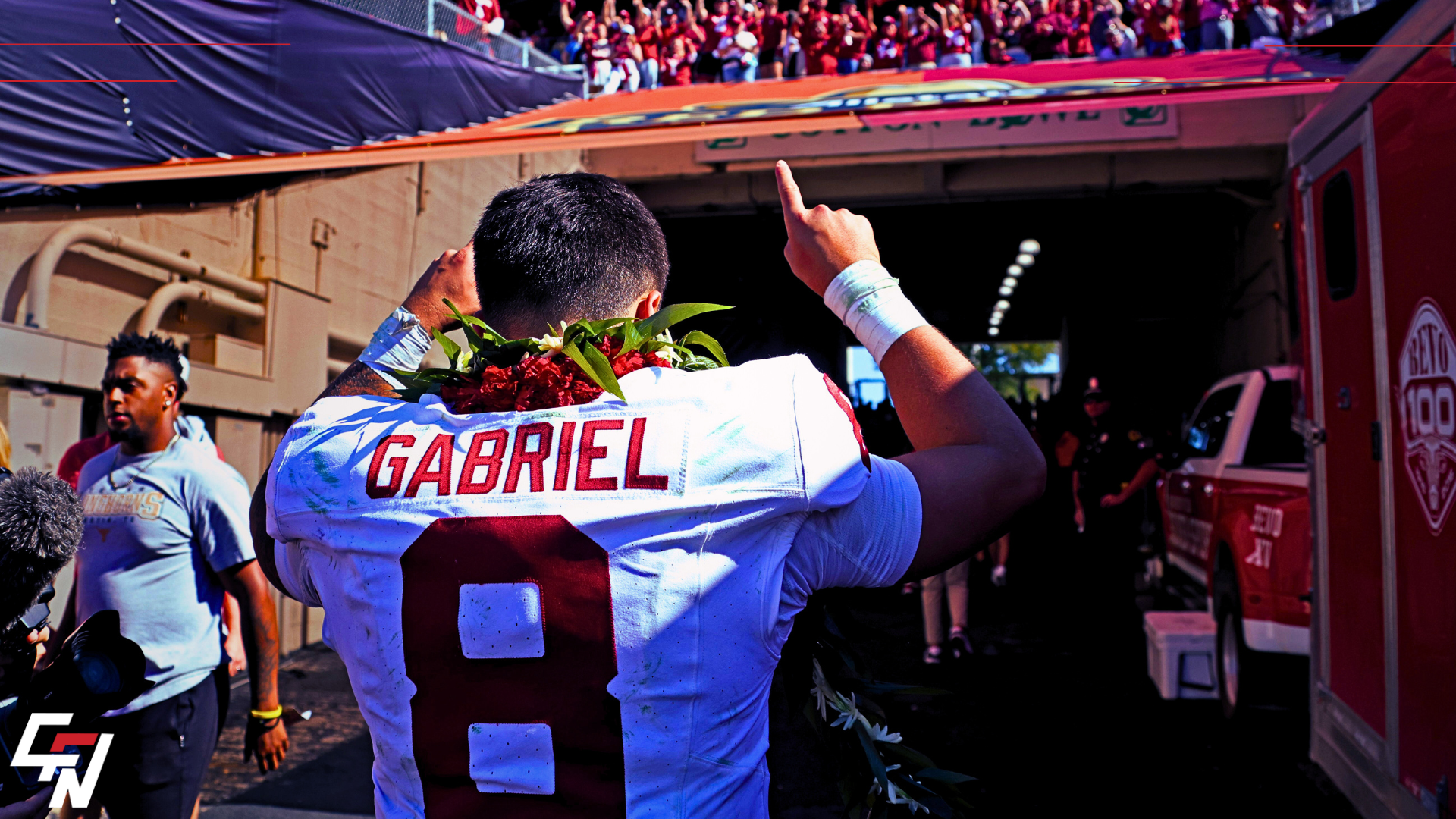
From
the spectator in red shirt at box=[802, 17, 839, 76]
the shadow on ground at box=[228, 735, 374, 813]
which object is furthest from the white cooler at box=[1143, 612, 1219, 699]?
the spectator in red shirt at box=[802, 17, 839, 76]

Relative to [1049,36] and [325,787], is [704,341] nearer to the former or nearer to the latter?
[325,787]

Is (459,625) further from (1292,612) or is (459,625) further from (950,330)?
(950,330)

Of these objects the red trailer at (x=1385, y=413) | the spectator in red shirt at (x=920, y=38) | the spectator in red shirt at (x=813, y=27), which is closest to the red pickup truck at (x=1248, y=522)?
the red trailer at (x=1385, y=413)

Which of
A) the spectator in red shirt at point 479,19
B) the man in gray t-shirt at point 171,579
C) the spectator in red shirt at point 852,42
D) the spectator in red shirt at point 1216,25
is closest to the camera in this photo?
the man in gray t-shirt at point 171,579

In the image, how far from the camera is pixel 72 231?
6.46 metres

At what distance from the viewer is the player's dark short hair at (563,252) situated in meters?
1.42

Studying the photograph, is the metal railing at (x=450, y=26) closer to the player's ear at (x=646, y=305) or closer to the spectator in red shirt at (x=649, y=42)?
the spectator in red shirt at (x=649, y=42)

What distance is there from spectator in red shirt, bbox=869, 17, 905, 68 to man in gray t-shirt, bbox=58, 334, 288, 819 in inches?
581

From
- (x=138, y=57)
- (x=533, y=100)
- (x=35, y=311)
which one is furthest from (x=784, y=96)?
(x=35, y=311)

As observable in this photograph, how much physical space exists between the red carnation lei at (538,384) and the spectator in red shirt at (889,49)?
16.2 m

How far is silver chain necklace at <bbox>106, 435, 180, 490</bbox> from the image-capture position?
357 centimetres

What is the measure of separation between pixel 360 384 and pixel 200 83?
6672 mm

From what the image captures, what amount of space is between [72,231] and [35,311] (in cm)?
66

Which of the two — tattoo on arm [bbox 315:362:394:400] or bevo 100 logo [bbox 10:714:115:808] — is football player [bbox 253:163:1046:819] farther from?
bevo 100 logo [bbox 10:714:115:808]
